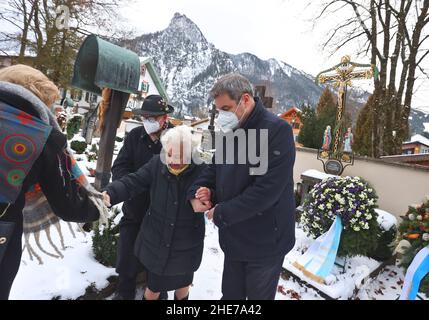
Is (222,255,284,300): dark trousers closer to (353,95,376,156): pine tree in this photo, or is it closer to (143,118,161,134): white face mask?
(143,118,161,134): white face mask

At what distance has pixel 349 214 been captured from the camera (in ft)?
14.5

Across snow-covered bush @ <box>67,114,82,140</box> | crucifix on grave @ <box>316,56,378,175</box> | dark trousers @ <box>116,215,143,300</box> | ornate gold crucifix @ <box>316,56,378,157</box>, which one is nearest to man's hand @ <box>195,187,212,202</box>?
dark trousers @ <box>116,215,143,300</box>

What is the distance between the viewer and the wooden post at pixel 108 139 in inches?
117

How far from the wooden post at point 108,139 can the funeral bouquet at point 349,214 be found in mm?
3470

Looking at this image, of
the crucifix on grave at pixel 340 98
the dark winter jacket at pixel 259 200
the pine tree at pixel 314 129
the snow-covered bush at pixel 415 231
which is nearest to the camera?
the dark winter jacket at pixel 259 200

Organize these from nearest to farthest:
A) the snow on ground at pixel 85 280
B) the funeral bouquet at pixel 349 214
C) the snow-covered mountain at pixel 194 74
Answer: the snow on ground at pixel 85 280
the funeral bouquet at pixel 349 214
the snow-covered mountain at pixel 194 74

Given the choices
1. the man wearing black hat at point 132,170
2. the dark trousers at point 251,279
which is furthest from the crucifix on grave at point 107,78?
the dark trousers at point 251,279

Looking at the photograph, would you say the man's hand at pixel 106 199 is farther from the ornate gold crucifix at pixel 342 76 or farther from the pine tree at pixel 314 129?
the pine tree at pixel 314 129

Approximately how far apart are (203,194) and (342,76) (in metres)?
8.18

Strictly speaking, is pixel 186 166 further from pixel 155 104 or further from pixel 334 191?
pixel 334 191

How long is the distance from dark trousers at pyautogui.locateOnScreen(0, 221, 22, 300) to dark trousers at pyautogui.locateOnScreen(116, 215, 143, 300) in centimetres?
122

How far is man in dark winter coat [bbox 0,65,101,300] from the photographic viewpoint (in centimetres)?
127
